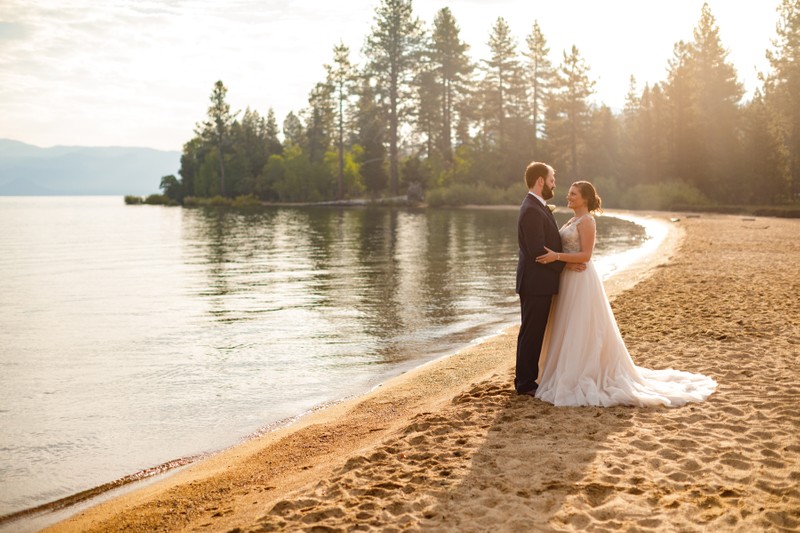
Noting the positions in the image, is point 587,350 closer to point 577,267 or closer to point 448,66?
point 577,267

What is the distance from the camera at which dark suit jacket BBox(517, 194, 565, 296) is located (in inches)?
290

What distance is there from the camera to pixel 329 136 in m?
108

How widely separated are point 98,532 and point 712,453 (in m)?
5.22

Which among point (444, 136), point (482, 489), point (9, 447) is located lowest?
point (9, 447)

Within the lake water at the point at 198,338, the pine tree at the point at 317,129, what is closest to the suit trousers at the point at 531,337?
the lake water at the point at 198,338

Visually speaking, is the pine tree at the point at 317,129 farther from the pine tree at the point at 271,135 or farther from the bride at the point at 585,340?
the bride at the point at 585,340

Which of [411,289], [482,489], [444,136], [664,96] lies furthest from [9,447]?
[444,136]

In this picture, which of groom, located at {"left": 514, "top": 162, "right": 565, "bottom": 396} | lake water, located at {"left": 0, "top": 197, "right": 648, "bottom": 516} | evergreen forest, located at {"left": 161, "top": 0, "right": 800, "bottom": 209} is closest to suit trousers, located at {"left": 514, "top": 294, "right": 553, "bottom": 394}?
groom, located at {"left": 514, "top": 162, "right": 565, "bottom": 396}

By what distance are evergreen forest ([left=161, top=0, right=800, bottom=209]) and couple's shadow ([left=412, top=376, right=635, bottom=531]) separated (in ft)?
174

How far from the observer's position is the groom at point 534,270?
7.38 m

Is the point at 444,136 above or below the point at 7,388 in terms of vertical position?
above

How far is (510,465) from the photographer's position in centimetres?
571

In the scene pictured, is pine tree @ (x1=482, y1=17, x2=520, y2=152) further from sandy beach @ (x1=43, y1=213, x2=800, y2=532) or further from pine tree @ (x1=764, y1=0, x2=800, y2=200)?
sandy beach @ (x1=43, y1=213, x2=800, y2=532)

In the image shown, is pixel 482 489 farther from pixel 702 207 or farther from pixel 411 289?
pixel 702 207
